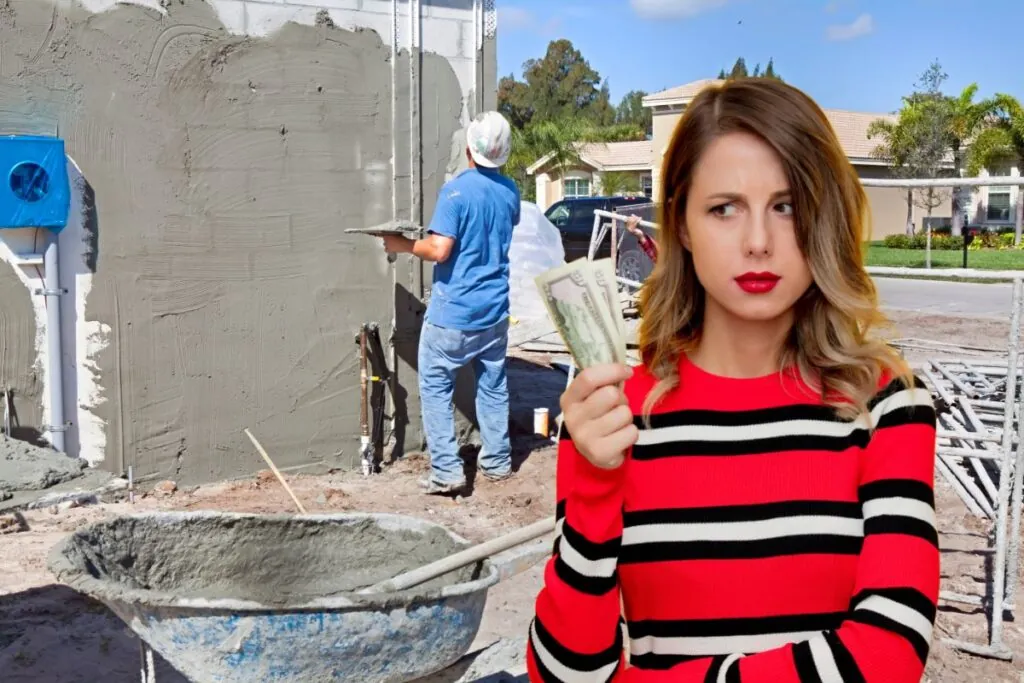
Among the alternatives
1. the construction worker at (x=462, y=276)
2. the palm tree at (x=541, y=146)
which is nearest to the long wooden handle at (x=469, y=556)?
the construction worker at (x=462, y=276)

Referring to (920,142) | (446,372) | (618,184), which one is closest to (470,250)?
(446,372)

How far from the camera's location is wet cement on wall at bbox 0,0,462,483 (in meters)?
6.22

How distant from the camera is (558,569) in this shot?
152 cm

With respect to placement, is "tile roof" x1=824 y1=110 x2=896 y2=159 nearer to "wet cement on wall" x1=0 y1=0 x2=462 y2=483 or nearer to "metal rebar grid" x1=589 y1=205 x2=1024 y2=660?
"metal rebar grid" x1=589 y1=205 x2=1024 y2=660

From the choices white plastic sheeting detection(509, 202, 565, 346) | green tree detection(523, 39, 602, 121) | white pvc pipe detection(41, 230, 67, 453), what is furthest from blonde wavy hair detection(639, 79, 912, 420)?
green tree detection(523, 39, 602, 121)

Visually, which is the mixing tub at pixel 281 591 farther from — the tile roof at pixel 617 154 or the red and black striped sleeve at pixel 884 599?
the tile roof at pixel 617 154

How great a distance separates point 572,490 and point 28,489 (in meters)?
5.36

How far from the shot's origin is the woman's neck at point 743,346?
1649mm

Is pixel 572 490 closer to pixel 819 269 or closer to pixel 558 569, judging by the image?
pixel 558 569

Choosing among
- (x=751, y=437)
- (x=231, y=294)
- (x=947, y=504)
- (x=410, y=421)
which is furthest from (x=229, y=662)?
(x=947, y=504)

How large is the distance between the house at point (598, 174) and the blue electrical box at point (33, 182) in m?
34.1

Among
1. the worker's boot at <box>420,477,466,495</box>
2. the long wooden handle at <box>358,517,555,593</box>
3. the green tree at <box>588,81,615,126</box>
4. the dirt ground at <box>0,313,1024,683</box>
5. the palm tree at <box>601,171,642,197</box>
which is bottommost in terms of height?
the dirt ground at <box>0,313,1024,683</box>

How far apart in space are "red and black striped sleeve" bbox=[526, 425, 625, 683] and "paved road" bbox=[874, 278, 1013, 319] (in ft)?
48.2

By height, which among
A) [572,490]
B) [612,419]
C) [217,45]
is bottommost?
[572,490]
